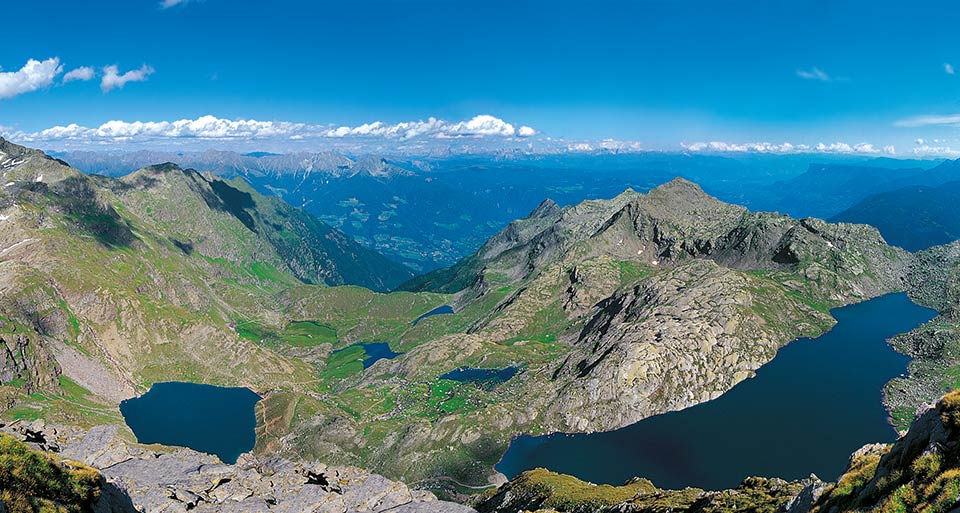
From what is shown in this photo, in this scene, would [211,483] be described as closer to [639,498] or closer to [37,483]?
[37,483]

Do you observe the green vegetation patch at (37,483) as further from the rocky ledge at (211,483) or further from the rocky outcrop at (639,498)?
the rocky outcrop at (639,498)

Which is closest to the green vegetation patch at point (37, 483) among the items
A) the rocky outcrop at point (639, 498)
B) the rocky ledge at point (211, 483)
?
the rocky ledge at point (211, 483)

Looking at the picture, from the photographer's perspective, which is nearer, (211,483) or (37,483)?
(37,483)

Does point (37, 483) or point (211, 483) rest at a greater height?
point (37, 483)

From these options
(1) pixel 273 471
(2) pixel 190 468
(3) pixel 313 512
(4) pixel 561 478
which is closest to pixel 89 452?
(2) pixel 190 468

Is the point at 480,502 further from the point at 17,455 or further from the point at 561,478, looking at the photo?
the point at 17,455

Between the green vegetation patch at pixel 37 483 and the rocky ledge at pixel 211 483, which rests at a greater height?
the green vegetation patch at pixel 37 483

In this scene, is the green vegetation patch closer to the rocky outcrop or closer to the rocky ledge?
the rocky ledge

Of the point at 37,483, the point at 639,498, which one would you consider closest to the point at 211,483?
the point at 37,483

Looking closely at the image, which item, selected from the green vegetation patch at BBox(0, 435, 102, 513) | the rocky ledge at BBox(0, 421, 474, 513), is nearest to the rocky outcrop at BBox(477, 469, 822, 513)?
the rocky ledge at BBox(0, 421, 474, 513)
